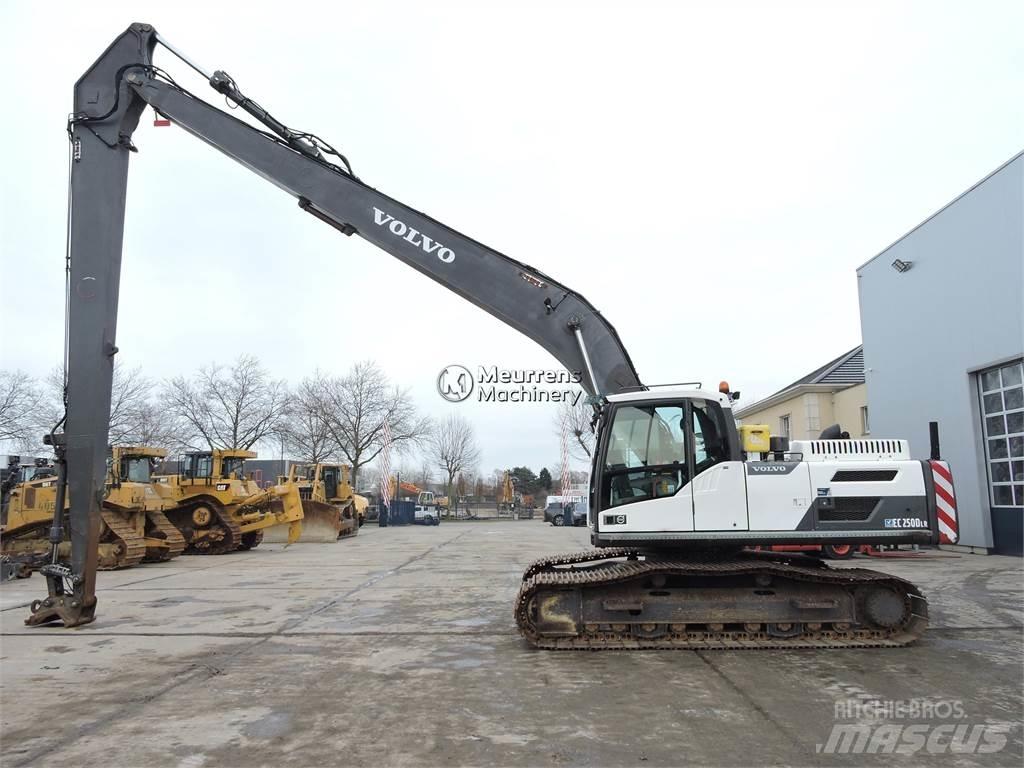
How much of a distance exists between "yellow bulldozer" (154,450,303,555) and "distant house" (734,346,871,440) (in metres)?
14.0

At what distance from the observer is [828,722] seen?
437 centimetres

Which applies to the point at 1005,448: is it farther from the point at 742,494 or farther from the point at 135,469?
the point at 135,469

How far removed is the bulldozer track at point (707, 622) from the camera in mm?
6402

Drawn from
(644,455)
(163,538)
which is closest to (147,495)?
(163,538)

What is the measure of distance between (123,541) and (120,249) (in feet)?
28.9

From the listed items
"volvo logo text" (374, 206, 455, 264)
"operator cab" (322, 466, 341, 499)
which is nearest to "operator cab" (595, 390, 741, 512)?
"volvo logo text" (374, 206, 455, 264)

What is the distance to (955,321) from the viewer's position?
48.5 feet

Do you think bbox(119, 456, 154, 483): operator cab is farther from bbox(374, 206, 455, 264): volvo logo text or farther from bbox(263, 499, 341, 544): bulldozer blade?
bbox(374, 206, 455, 264): volvo logo text

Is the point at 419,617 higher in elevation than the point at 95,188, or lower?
lower

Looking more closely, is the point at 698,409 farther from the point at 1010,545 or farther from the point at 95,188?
the point at 1010,545

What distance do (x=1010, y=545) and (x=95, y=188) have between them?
17.0 metres

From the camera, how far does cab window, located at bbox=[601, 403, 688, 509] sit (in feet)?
21.4

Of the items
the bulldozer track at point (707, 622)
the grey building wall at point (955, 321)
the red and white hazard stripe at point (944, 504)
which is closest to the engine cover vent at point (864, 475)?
the red and white hazard stripe at point (944, 504)

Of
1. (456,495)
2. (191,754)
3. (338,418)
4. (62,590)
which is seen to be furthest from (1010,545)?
(456,495)
